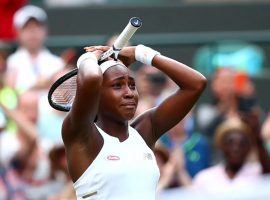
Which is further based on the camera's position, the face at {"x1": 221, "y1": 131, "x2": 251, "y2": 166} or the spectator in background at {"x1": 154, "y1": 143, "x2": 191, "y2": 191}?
the spectator in background at {"x1": 154, "y1": 143, "x2": 191, "y2": 191}

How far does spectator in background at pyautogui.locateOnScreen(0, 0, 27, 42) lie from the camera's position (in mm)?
11062

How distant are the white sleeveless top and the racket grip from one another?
468 millimetres

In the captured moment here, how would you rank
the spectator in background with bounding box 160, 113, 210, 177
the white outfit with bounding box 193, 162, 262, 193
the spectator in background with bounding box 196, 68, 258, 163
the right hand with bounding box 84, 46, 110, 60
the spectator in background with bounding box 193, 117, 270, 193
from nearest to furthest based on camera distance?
1. the right hand with bounding box 84, 46, 110, 60
2. the white outfit with bounding box 193, 162, 262, 193
3. the spectator in background with bounding box 193, 117, 270, 193
4. the spectator in background with bounding box 160, 113, 210, 177
5. the spectator in background with bounding box 196, 68, 258, 163

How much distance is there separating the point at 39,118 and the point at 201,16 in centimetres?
291

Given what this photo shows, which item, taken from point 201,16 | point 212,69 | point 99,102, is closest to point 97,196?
point 99,102

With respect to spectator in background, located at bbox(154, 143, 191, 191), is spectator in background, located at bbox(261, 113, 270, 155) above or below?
above

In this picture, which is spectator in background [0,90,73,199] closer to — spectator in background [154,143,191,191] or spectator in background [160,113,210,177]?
spectator in background [154,143,191,191]

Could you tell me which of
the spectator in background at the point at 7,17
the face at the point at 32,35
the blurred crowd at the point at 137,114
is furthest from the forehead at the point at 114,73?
the spectator in background at the point at 7,17

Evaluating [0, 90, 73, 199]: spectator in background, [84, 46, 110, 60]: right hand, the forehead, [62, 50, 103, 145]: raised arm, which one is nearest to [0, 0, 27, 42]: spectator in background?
[0, 90, 73, 199]: spectator in background

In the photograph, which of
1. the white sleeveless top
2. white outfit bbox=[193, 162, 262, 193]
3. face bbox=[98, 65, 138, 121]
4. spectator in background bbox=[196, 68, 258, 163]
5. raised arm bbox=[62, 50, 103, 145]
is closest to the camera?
raised arm bbox=[62, 50, 103, 145]

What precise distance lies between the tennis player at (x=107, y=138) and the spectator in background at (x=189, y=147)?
3.36 metres

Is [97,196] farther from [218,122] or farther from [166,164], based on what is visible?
[218,122]

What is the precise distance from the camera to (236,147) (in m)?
9.12

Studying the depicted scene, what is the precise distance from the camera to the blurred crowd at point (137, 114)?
910 cm
